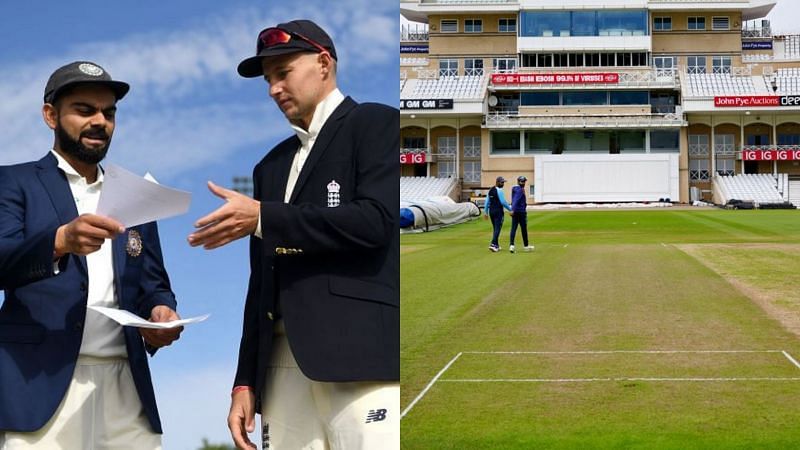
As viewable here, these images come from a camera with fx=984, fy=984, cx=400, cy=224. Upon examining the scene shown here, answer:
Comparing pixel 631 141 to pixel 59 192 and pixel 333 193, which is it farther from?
pixel 333 193

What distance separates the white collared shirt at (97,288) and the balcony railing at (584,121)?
3276 cm

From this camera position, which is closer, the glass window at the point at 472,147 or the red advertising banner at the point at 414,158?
the red advertising banner at the point at 414,158

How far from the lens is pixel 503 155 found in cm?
3453

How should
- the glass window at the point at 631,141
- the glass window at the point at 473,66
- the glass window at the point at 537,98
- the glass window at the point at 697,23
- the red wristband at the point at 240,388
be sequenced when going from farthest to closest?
1. the glass window at the point at 697,23
2. the glass window at the point at 473,66
3. the glass window at the point at 537,98
4. the glass window at the point at 631,141
5. the red wristband at the point at 240,388

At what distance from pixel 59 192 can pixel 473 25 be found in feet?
126

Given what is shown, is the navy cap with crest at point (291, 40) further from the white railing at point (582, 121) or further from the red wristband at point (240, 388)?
the white railing at point (582, 121)

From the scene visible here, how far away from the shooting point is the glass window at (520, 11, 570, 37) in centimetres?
3606

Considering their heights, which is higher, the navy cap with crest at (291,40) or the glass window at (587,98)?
the glass window at (587,98)

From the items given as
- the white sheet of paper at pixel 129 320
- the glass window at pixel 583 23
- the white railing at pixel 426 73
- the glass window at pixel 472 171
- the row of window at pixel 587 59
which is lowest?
the white sheet of paper at pixel 129 320

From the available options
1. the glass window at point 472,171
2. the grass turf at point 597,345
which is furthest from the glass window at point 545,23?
the grass turf at point 597,345

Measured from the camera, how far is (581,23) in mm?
35656

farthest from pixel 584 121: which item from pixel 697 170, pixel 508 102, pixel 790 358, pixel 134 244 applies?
pixel 134 244

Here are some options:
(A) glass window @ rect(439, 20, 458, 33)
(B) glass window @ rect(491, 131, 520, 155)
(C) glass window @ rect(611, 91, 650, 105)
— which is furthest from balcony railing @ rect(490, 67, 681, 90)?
(A) glass window @ rect(439, 20, 458, 33)

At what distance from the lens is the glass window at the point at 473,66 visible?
39562 mm
